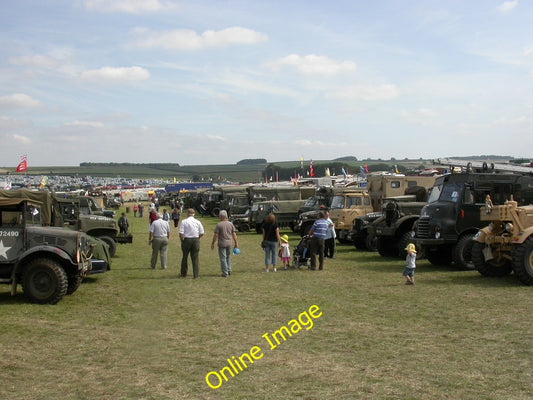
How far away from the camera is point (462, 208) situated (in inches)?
606

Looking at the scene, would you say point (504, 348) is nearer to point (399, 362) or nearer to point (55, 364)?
point (399, 362)

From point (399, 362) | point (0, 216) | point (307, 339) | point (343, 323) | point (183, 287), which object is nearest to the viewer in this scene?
point (399, 362)

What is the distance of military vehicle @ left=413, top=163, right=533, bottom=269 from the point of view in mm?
15234

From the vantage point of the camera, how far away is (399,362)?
6816 mm

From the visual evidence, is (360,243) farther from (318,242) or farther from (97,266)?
(97,266)

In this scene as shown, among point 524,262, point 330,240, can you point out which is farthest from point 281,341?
point 330,240

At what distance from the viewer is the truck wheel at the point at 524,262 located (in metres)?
12.2

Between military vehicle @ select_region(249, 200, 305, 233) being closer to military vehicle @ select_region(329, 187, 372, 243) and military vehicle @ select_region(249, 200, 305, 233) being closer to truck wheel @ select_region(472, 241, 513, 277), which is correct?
military vehicle @ select_region(329, 187, 372, 243)

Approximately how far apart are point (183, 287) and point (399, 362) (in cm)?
695

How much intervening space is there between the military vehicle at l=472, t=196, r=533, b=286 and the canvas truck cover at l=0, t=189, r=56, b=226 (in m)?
9.42

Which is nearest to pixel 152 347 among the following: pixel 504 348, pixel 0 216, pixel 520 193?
pixel 504 348

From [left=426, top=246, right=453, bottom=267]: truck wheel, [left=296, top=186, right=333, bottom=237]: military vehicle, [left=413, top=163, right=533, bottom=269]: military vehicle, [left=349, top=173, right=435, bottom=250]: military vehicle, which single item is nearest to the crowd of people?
[left=349, top=173, right=435, bottom=250]: military vehicle

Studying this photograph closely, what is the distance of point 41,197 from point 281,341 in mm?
6564

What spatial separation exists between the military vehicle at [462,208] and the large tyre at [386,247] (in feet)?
8.64
